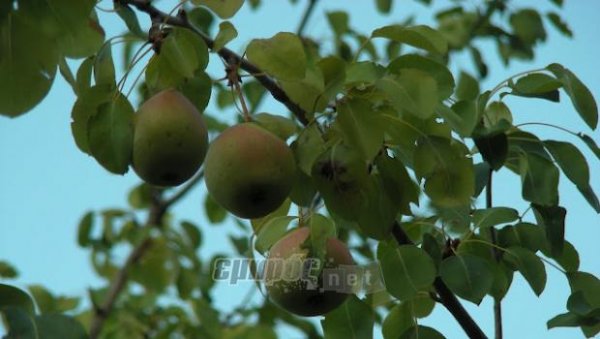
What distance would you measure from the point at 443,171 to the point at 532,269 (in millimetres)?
313

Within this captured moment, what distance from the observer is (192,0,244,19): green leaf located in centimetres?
193

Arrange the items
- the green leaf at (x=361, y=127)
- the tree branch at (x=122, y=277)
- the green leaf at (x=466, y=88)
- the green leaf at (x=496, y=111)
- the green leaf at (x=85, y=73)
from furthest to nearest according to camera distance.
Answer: the tree branch at (x=122, y=277) < the green leaf at (x=466, y=88) < the green leaf at (x=496, y=111) < the green leaf at (x=85, y=73) < the green leaf at (x=361, y=127)

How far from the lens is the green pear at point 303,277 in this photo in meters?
1.80

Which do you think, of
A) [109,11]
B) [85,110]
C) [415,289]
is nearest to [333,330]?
[415,289]

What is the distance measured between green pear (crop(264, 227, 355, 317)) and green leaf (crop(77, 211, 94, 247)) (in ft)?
9.80

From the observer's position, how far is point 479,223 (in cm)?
202

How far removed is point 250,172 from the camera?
5.70 feet

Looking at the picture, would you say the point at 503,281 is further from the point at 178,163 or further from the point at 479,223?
the point at 178,163

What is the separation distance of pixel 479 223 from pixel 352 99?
49 centimetres

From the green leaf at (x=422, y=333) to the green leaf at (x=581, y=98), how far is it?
19.6 inches

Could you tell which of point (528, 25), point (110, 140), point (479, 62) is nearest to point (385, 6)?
point (479, 62)

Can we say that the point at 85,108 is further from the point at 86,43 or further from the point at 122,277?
the point at 122,277

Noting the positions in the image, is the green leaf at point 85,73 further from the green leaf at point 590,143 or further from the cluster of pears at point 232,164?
the green leaf at point 590,143

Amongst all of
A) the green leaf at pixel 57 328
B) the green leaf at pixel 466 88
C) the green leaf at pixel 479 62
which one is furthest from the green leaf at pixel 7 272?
the green leaf at pixel 57 328
